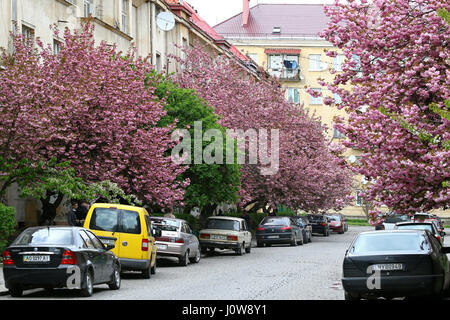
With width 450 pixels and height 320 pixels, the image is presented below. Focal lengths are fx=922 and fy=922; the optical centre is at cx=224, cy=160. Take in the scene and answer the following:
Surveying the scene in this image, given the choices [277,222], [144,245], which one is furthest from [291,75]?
[144,245]

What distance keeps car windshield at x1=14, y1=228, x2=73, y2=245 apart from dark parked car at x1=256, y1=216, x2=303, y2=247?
2750 centimetres

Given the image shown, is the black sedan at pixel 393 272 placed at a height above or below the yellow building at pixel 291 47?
below

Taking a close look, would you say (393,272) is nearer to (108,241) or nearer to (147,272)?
(147,272)

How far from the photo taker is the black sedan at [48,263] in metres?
16.5

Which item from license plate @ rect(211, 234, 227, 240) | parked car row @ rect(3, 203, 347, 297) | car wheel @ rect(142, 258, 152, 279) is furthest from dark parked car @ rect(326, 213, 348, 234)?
car wheel @ rect(142, 258, 152, 279)

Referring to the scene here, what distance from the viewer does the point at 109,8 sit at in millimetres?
40469

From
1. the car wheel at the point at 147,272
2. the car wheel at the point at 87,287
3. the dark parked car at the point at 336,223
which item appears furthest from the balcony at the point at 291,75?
the car wheel at the point at 87,287

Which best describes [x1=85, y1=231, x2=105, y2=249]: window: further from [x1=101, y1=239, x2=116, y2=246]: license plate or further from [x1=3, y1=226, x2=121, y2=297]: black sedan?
[x1=101, y1=239, x2=116, y2=246]: license plate

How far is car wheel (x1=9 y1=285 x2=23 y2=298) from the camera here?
54.8 feet

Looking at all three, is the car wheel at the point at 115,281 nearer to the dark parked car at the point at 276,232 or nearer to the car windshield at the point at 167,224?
the car windshield at the point at 167,224

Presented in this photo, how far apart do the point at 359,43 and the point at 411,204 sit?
417 cm

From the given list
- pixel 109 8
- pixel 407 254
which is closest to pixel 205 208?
pixel 109 8

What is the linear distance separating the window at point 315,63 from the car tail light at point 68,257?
3238 inches

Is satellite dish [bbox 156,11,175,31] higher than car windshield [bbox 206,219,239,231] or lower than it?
higher
